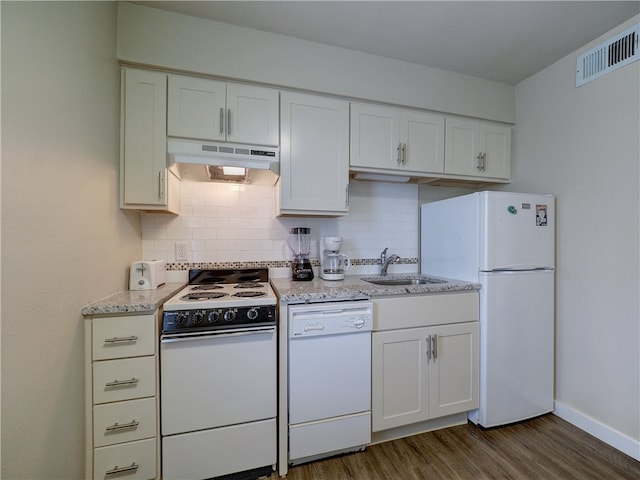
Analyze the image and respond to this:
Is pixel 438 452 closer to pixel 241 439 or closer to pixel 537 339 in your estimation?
pixel 537 339

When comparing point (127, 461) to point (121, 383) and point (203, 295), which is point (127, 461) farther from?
point (203, 295)

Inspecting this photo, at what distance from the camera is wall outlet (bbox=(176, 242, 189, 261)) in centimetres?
199

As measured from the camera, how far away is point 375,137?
79.7 inches

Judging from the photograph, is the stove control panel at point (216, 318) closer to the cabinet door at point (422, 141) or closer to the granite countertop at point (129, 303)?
the granite countertop at point (129, 303)

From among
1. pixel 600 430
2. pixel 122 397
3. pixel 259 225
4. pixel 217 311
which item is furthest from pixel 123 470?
pixel 600 430

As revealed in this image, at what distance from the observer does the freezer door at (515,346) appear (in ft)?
6.01

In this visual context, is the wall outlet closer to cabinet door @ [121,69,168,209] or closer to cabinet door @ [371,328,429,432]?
cabinet door @ [121,69,168,209]

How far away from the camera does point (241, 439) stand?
56.0 inches

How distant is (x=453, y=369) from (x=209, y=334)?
1585 millimetres

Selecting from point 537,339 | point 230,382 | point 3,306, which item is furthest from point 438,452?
point 3,306

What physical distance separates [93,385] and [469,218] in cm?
237

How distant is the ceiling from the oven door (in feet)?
6.10

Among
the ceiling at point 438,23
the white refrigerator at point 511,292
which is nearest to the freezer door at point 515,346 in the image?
the white refrigerator at point 511,292

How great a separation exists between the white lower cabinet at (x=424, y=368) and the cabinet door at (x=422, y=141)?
3.37 feet
